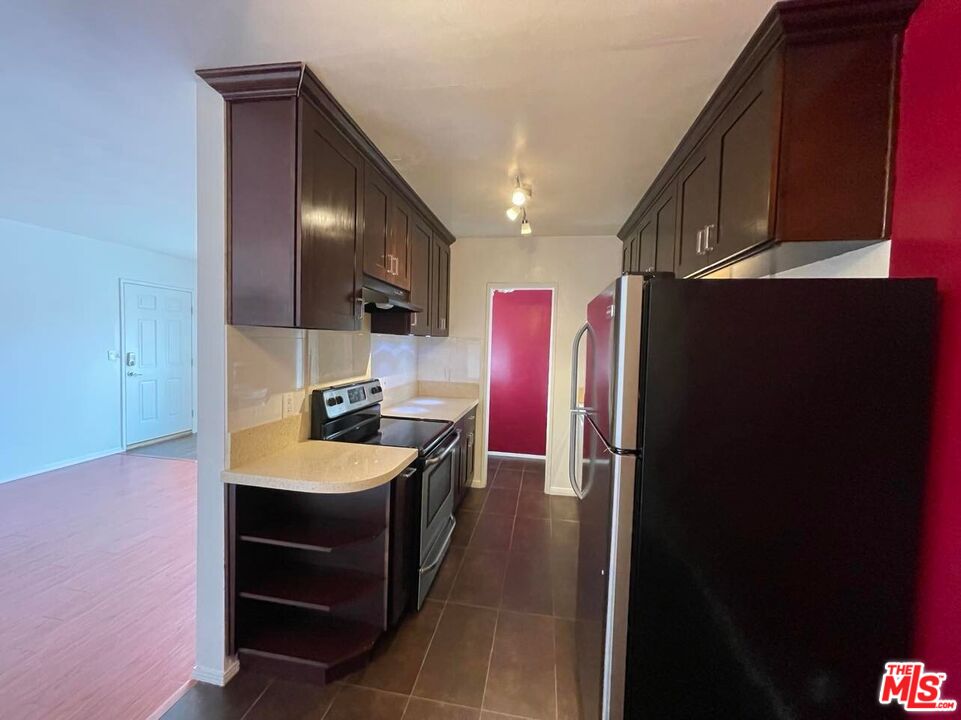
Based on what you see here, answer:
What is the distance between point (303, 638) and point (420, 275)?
2.30 metres

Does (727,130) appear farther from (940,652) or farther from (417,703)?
(417,703)

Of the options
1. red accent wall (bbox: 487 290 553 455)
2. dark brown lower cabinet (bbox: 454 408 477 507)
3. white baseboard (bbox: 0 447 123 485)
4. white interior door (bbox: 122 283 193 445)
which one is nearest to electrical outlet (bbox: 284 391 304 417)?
dark brown lower cabinet (bbox: 454 408 477 507)

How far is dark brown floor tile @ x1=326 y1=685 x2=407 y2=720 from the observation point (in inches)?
58.9

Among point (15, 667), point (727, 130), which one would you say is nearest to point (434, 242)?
point (727, 130)

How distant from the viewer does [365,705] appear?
1542 millimetres

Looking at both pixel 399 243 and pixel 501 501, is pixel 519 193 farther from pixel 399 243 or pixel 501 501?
pixel 501 501

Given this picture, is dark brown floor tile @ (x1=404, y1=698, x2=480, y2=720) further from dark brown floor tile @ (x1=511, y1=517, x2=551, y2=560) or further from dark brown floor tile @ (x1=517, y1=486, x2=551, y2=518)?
dark brown floor tile @ (x1=517, y1=486, x2=551, y2=518)

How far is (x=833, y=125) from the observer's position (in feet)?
3.71

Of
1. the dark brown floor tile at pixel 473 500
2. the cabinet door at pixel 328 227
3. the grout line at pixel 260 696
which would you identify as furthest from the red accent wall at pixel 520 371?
the grout line at pixel 260 696

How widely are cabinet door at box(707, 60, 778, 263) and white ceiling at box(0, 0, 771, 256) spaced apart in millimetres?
165

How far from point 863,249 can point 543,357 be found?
384 cm

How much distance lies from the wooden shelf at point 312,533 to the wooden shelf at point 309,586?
188 millimetres

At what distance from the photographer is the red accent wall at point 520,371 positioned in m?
5.01

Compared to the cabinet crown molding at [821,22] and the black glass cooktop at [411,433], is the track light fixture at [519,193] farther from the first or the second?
the black glass cooktop at [411,433]
